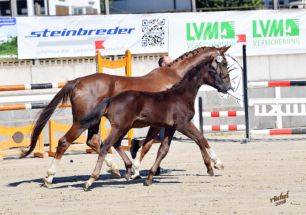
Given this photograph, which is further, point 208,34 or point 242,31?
point 242,31

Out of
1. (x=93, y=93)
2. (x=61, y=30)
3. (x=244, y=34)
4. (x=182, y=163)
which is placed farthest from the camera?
(x=244, y=34)

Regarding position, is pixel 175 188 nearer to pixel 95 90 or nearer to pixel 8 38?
pixel 95 90

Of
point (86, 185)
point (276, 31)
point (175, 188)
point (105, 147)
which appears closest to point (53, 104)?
point (105, 147)

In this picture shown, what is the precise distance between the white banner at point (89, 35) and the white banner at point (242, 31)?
0.48 m

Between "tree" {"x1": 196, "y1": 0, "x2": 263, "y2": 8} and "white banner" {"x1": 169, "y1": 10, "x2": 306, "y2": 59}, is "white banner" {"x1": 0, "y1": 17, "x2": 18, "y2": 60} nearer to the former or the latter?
"white banner" {"x1": 169, "y1": 10, "x2": 306, "y2": 59}

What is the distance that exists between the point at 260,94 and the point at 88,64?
4.72 meters

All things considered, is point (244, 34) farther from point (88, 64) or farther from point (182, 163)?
point (182, 163)

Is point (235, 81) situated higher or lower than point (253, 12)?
lower

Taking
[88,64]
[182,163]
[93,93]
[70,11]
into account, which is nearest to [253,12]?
[88,64]

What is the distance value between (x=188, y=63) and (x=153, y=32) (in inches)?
244

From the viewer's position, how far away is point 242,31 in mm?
14656

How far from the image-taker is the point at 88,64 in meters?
13.8
